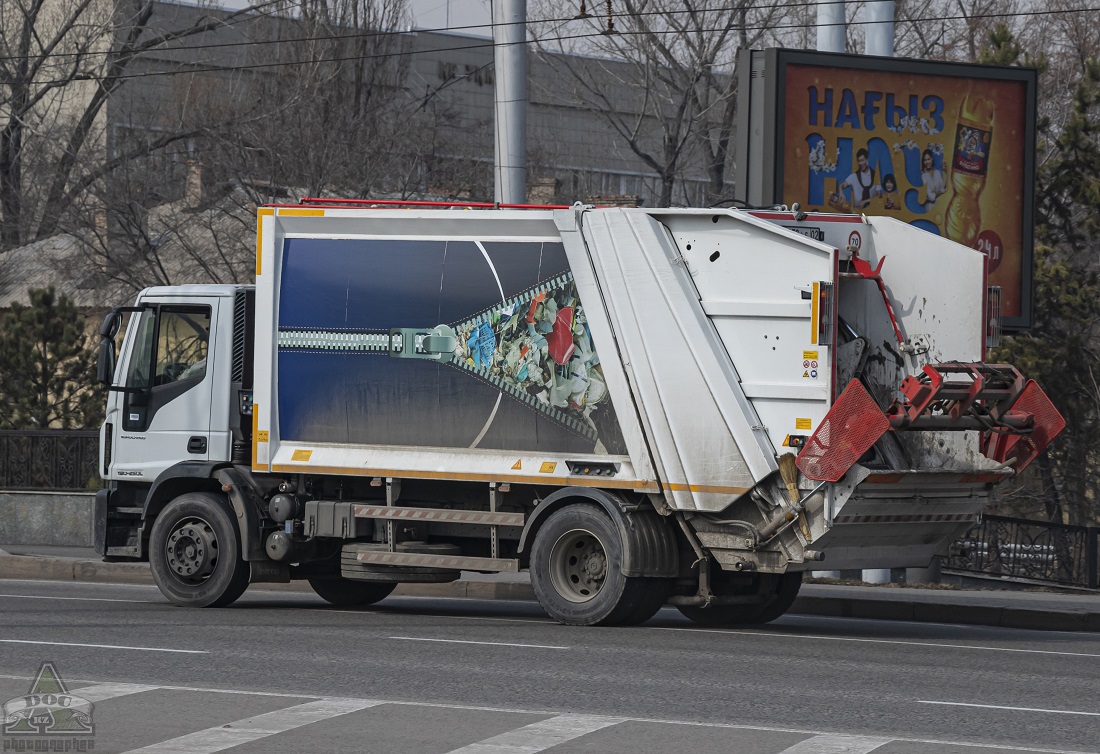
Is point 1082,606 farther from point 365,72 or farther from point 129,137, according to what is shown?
point 129,137

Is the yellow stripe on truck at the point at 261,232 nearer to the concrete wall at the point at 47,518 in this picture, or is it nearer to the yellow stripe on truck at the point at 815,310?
the yellow stripe on truck at the point at 815,310

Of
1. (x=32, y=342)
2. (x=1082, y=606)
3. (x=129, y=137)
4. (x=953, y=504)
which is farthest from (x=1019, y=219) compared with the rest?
(x=129, y=137)

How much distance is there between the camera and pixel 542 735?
26.2 feet

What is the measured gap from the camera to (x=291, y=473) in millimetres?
14266

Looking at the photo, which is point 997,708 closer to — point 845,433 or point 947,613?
point 845,433

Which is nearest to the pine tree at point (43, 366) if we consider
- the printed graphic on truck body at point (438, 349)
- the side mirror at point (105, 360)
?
the side mirror at point (105, 360)

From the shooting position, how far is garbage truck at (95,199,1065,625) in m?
12.1

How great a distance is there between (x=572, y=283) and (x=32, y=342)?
14824 mm

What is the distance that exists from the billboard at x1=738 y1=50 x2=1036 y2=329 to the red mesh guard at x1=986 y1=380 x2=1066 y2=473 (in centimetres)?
510

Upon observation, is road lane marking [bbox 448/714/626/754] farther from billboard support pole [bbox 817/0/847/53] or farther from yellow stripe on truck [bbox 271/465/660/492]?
billboard support pole [bbox 817/0/847/53]

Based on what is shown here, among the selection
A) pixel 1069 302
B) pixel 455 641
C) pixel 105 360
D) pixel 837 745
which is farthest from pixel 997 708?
pixel 1069 302

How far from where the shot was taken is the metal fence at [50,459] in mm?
23344

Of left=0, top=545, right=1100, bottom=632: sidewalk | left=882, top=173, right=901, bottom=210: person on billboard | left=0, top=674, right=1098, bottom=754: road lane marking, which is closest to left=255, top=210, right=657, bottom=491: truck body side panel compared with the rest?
left=0, top=545, right=1100, bottom=632: sidewalk

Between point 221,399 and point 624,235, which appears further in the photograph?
point 221,399
